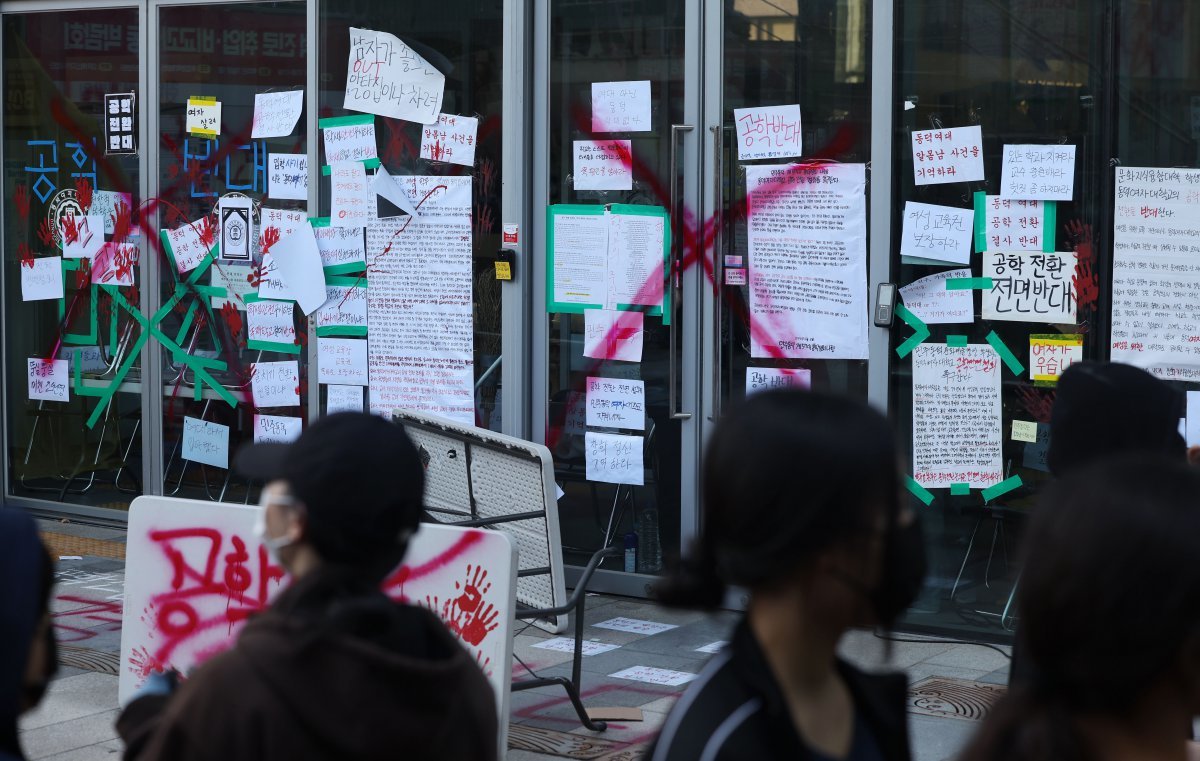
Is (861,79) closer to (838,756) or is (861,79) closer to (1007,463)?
(1007,463)

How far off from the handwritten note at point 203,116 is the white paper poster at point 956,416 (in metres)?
4.36

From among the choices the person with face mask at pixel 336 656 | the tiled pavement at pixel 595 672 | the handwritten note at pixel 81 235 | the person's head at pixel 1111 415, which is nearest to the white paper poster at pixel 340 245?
the handwritten note at pixel 81 235

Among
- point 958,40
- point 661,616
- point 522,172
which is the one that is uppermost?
point 958,40

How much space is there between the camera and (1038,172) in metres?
6.50

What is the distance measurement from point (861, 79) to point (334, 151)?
297 cm

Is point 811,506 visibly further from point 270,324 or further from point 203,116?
point 203,116

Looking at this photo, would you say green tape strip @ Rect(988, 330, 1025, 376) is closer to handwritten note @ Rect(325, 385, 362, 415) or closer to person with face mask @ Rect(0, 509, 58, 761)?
handwritten note @ Rect(325, 385, 362, 415)

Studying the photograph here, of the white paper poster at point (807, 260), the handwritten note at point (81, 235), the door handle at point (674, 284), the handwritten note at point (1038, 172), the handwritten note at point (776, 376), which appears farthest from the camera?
the handwritten note at point (81, 235)

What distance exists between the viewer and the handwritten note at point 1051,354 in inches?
257

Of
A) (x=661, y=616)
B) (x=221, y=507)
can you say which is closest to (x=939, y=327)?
(x=661, y=616)

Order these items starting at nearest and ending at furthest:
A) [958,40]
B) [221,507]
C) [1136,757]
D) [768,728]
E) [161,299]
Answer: [1136,757], [768,728], [221,507], [958,40], [161,299]

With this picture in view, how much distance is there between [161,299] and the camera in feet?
30.0

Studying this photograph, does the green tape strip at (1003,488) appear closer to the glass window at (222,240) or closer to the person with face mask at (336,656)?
the glass window at (222,240)

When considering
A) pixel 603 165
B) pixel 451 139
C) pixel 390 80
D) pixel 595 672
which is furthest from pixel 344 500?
pixel 390 80
